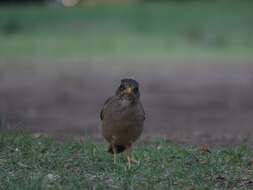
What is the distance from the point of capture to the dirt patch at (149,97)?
14227mm

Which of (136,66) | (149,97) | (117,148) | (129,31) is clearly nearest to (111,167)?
(117,148)

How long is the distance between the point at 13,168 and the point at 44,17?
2302 cm

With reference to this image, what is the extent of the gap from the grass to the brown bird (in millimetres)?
264

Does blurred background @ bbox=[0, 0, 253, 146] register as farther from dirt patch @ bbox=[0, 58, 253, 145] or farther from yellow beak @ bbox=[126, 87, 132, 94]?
yellow beak @ bbox=[126, 87, 132, 94]

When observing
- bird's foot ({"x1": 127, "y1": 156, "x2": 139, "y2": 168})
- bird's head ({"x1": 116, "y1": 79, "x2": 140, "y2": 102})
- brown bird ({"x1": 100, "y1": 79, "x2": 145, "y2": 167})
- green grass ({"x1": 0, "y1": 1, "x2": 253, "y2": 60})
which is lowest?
green grass ({"x1": 0, "y1": 1, "x2": 253, "y2": 60})

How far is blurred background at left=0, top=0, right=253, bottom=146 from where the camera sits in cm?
1527

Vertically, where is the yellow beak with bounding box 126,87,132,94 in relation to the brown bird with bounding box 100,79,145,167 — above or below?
above

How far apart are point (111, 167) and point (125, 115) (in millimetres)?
459

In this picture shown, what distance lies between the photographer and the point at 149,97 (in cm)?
1881

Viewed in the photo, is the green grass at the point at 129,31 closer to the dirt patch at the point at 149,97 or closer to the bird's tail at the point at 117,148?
the dirt patch at the point at 149,97

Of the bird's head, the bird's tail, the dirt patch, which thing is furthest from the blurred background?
the bird's head

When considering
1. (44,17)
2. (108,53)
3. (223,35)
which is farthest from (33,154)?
(44,17)

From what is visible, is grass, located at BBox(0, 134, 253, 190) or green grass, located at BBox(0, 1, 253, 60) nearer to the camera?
grass, located at BBox(0, 134, 253, 190)

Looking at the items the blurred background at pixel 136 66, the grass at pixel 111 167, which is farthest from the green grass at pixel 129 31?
the grass at pixel 111 167
